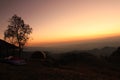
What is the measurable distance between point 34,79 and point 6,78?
124 inches

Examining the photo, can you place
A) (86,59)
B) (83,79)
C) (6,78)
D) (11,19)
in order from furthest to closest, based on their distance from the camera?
(11,19), (86,59), (83,79), (6,78)

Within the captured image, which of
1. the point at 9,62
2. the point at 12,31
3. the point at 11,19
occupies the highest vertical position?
the point at 11,19

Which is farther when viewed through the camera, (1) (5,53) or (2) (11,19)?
(2) (11,19)

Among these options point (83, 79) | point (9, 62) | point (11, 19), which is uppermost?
point (11, 19)

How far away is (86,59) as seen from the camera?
46.9 m

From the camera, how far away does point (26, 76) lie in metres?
22.3

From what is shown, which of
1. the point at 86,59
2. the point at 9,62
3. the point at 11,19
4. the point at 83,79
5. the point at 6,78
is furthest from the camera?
the point at 11,19

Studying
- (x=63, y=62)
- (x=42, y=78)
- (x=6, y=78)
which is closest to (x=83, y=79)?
(x=42, y=78)

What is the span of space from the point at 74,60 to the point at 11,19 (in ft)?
73.7

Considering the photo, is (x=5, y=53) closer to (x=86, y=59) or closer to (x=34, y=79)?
(x=86, y=59)

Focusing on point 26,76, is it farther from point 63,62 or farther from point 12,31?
point 12,31

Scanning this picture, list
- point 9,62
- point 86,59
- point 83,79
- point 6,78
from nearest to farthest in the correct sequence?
point 6,78, point 83,79, point 9,62, point 86,59

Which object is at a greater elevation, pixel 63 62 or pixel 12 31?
pixel 12 31

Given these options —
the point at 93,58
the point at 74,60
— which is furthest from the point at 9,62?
the point at 93,58
